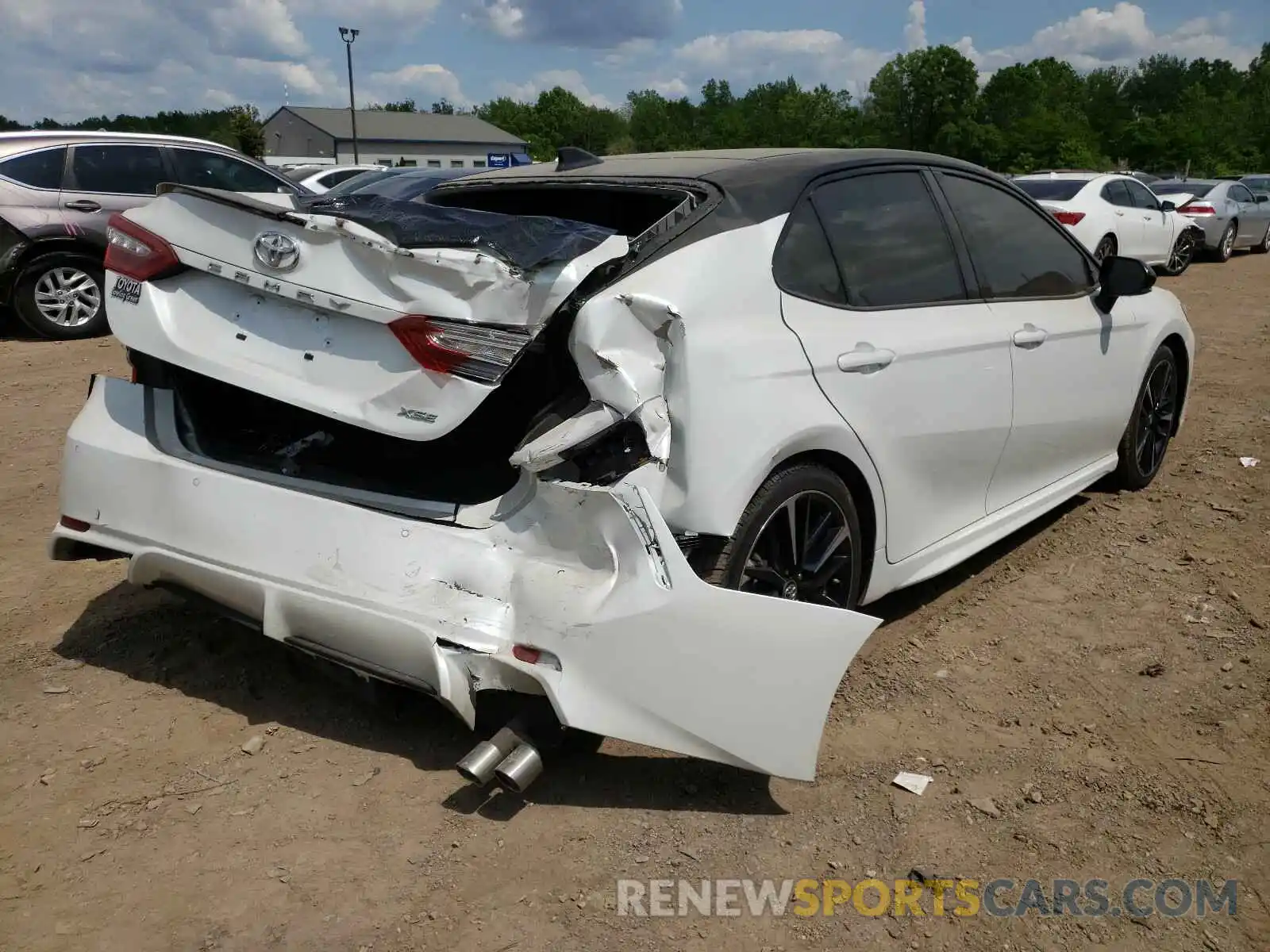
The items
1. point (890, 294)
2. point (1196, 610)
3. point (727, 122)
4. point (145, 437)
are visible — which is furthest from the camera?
point (727, 122)

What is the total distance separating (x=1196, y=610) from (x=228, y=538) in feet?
11.4

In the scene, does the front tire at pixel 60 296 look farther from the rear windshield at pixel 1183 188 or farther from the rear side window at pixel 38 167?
the rear windshield at pixel 1183 188

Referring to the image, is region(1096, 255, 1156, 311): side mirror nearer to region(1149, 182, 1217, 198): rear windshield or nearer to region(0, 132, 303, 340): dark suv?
region(0, 132, 303, 340): dark suv

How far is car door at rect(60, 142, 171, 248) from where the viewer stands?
9.55 metres

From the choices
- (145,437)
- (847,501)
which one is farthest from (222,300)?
(847,501)

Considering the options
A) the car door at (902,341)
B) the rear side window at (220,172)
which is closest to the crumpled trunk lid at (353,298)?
the car door at (902,341)

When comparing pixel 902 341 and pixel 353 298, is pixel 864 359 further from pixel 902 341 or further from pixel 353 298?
pixel 353 298

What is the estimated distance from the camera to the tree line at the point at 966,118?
5819cm

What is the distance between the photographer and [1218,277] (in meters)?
14.9

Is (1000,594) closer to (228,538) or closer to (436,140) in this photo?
(228,538)

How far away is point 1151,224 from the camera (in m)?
14.0

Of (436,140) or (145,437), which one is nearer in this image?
(145,437)

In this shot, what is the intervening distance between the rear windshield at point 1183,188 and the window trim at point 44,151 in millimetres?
15791

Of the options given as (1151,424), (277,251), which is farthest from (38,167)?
(1151,424)
